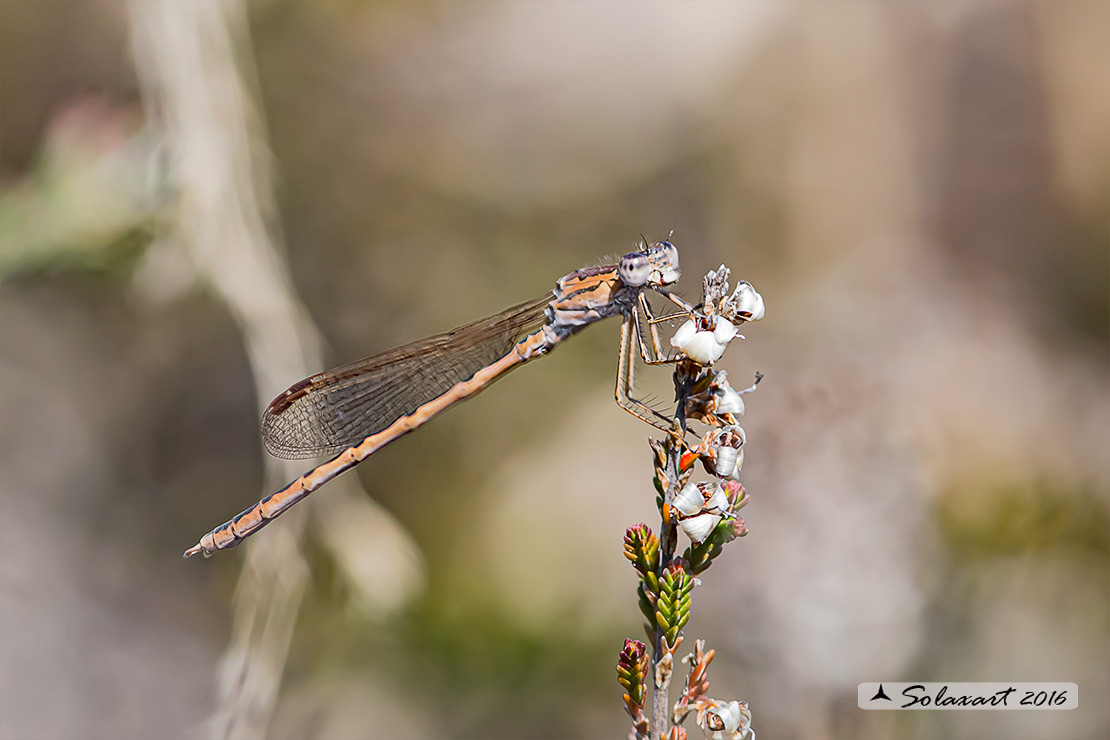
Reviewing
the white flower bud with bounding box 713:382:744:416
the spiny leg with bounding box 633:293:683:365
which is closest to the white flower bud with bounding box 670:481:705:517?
the white flower bud with bounding box 713:382:744:416

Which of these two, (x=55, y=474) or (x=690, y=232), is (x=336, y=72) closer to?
(x=690, y=232)

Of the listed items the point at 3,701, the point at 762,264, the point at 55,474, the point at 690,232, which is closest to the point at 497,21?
Answer: the point at 690,232

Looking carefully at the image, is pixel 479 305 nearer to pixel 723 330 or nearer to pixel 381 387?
pixel 381 387

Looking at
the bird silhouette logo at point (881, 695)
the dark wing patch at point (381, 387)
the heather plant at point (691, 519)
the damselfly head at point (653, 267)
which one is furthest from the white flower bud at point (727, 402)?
the bird silhouette logo at point (881, 695)

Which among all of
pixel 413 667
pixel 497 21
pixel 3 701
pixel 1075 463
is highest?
pixel 497 21

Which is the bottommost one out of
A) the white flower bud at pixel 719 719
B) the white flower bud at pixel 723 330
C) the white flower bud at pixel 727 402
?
the white flower bud at pixel 719 719

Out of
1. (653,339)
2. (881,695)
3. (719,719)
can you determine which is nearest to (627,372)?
(653,339)

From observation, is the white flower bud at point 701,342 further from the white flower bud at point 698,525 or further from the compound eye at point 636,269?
the compound eye at point 636,269
